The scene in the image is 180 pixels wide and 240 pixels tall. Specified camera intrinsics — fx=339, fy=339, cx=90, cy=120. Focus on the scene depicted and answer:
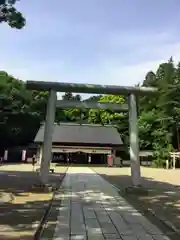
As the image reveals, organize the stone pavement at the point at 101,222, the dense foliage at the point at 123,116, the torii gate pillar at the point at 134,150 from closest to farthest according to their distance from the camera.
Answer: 1. the stone pavement at the point at 101,222
2. the torii gate pillar at the point at 134,150
3. the dense foliage at the point at 123,116

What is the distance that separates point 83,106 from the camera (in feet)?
44.3

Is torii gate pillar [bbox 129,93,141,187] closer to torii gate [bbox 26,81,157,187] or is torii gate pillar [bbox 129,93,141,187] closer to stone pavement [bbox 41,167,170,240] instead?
torii gate [bbox 26,81,157,187]

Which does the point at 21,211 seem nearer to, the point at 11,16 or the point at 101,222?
the point at 101,222

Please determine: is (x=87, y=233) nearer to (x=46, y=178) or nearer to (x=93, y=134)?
(x=46, y=178)

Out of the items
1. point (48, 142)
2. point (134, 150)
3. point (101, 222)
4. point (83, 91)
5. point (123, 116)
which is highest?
point (123, 116)

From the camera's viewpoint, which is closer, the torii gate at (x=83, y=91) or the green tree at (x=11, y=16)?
the green tree at (x=11, y=16)

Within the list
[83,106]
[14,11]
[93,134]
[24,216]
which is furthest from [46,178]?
[93,134]

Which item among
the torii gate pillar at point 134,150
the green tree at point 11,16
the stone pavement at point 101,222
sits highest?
the green tree at point 11,16

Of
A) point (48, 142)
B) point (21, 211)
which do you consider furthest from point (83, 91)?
point (21, 211)

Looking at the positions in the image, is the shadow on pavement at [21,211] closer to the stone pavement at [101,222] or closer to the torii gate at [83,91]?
the stone pavement at [101,222]

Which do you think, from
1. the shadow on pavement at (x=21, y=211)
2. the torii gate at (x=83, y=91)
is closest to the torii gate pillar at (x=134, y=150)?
the torii gate at (x=83, y=91)

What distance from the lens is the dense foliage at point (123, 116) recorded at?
40.2 metres

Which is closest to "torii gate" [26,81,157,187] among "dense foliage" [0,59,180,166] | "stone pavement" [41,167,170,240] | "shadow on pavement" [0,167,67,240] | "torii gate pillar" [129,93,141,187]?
"torii gate pillar" [129,93,141,187]

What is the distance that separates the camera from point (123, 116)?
50.0 metres
